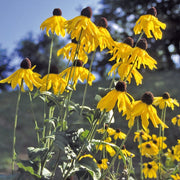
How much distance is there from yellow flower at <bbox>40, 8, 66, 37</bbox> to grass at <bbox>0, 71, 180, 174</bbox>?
3261 mm

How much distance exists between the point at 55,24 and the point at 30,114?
5327mm

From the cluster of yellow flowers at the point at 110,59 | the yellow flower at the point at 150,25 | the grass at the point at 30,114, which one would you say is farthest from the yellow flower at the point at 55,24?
the grass at the point at 30,114

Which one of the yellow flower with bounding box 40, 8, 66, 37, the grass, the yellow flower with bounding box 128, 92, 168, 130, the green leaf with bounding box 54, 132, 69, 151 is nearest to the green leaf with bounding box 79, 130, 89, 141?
the green leaf with bounding box 54, 132, 69, 151

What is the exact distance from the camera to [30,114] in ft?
21.2

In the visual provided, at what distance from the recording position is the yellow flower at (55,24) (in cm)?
137

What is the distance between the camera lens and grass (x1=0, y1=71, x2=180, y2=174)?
15.6ft

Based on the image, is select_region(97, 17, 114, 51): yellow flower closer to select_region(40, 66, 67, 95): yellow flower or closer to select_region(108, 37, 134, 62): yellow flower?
select_region(108, 37, 134, 62): yellow flower

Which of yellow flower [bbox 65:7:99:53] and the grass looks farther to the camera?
the grass

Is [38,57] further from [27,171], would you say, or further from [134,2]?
[27,171]

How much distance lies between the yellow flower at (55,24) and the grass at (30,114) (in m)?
3.26

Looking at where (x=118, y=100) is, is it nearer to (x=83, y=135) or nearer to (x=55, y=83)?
(x=83, y=135)

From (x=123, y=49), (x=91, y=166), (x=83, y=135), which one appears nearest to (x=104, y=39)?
(x=123, y=49)

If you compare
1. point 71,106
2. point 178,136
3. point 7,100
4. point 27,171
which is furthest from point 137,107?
point 7,100

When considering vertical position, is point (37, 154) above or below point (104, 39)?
below
